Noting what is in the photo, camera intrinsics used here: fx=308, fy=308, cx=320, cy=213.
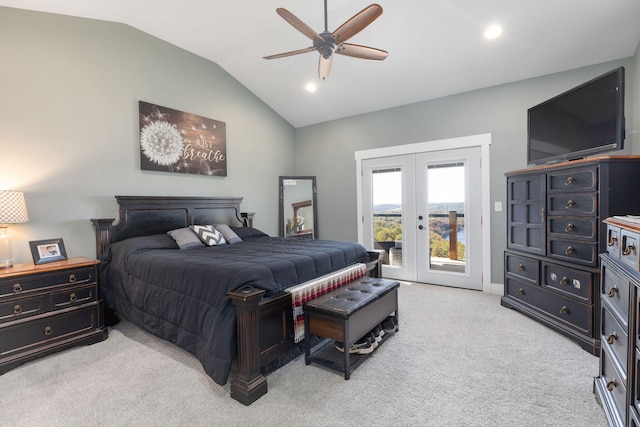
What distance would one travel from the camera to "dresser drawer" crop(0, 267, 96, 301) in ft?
7.92

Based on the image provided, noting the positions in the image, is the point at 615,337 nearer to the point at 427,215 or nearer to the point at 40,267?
the point at 427,215

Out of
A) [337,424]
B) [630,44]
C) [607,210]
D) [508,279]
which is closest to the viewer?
[337,424]

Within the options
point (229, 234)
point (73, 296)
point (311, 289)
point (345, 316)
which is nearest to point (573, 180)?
point (345, 316)

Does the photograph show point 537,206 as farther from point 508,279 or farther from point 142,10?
point 142,10

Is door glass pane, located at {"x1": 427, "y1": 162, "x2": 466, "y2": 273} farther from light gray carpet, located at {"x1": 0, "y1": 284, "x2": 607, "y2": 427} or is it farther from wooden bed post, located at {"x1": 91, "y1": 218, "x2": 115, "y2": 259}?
wooden bed post, located at {"x1": 91, "y1": 218, "x2": 115, "y2": 259}

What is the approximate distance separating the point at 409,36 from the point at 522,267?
2.82m

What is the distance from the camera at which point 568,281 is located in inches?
109

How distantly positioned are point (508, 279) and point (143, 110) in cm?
481

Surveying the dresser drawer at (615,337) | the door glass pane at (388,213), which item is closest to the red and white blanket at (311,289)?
the dresser drawer at (615,337)

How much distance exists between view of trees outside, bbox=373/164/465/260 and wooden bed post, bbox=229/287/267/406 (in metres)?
3.32

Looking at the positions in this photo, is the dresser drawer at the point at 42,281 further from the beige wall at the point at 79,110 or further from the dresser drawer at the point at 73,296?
the beige wall at the point at 79,110

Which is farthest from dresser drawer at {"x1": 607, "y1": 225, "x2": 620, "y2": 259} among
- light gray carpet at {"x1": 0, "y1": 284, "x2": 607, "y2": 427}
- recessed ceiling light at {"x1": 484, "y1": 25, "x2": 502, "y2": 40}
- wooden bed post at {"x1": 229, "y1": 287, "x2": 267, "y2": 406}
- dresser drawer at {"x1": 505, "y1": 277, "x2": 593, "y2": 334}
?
recessed ceiling light at {"x1": 484, "y1": 25, "x2": 502, "y2": 40}

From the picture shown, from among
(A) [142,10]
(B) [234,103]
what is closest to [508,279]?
(B) [234,103]

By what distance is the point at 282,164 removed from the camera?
5.72 metres
